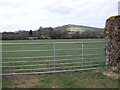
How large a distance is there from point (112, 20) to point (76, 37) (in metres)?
26.3

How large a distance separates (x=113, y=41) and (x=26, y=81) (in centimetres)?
356

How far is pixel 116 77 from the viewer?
28.2 feet

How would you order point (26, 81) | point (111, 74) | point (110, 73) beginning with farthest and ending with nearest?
1. point (110, 73)
2. point (111, 74)
3. point (26, 81)

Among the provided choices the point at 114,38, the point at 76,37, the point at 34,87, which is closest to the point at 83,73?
the point at 114,38

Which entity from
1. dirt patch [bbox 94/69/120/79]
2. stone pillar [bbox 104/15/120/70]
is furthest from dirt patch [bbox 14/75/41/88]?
stone pillar [bbox 104/15/120/70]

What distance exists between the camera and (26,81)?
825 cm

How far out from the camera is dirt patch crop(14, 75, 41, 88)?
769 centimetres

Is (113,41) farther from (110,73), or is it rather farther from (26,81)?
(26,81)

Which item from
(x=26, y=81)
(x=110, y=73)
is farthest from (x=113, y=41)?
(x=26, y=81)

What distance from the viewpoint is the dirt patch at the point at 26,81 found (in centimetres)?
769

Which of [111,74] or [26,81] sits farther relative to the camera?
[111,74]

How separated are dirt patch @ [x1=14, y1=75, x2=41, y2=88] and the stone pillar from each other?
281 cm

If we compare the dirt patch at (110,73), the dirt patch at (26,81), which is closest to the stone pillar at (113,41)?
the dirt patch at (110,73)

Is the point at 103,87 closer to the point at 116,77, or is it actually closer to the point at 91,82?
the point at 91,82
